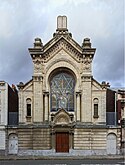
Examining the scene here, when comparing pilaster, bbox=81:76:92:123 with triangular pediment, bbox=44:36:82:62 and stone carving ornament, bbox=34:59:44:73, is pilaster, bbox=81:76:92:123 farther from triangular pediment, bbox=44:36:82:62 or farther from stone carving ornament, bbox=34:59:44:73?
stone carving ornament, bbox=34:59:44:73

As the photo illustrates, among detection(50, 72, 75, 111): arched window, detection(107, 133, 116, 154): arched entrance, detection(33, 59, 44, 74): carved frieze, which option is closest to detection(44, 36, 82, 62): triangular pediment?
detection(33, 59, 44, 74): carved frieze

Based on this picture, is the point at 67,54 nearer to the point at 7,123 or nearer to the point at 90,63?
the point at 90,63

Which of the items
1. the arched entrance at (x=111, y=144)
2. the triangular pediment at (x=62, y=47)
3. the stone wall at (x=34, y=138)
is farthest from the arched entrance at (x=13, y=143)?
the arched entrance at (x=111, y=144)

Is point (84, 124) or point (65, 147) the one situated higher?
point (84, 124)

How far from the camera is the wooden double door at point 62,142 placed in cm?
4141

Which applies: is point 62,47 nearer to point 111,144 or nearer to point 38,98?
point 38,98

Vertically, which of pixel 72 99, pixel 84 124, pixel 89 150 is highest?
pixel 72 99

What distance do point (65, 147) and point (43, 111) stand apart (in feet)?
16.3

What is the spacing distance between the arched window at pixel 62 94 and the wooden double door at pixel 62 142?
315cm

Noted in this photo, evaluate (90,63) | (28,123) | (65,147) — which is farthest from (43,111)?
(90,63)

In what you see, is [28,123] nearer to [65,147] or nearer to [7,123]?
[7,123]

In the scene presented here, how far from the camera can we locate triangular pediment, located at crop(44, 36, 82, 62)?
42.0 meters

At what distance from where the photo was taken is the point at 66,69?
4231 cm

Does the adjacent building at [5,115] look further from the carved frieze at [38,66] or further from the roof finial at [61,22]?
the roof finial at [61,22]
